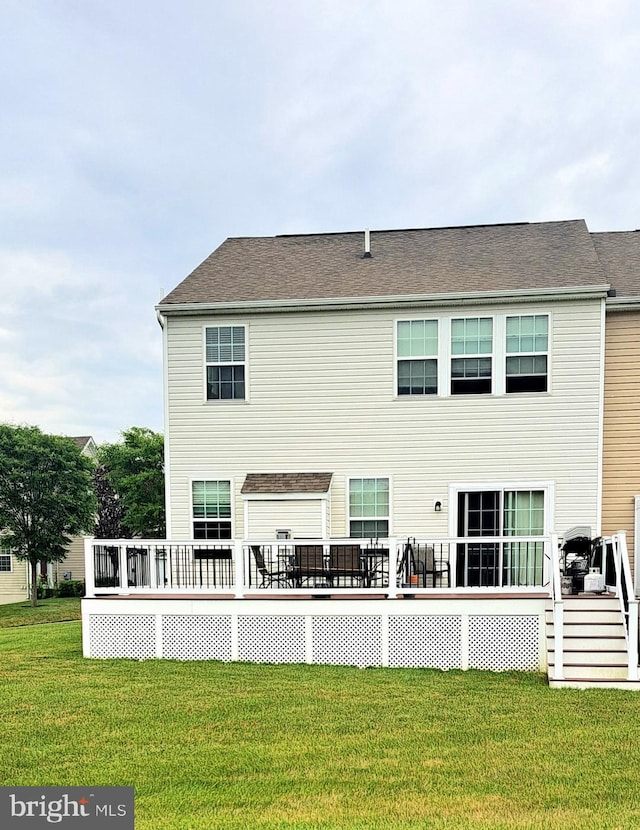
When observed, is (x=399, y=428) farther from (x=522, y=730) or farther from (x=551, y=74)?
(x=551, y=74)

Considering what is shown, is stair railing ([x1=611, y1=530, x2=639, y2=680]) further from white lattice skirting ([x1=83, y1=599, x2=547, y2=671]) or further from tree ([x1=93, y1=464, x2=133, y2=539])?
tree ([x1=93, y1=464, x2=133, y2=539])

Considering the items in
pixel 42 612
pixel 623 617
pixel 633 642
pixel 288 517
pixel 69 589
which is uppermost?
pixel 288 517

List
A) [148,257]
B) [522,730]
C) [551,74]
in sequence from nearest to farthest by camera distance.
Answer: [522,730], [551,74], [148,257]

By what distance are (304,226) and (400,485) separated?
34801mm

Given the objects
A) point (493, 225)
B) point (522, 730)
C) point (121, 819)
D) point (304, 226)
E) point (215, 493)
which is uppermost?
point (304, 226)

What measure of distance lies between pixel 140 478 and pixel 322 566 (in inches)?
896

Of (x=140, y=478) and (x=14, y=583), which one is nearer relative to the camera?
(x=140, y=478)

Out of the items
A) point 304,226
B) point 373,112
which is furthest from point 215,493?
point 304,226

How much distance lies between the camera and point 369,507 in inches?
441

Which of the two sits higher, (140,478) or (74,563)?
(140,478)

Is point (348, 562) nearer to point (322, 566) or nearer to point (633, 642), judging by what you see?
point (322, 566)

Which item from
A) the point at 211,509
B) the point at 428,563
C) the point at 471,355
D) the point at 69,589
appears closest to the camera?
the point at 428,563

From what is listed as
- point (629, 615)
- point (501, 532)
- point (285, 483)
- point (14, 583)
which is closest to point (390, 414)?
point (285, 483)

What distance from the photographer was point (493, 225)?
13586mm
